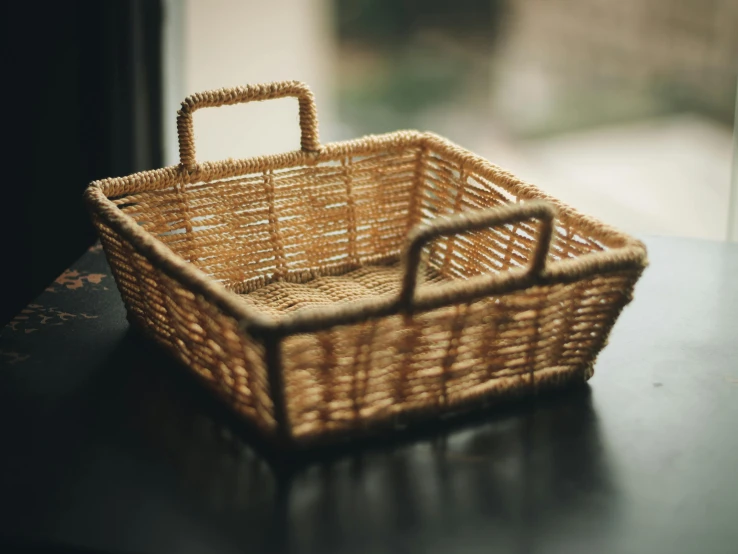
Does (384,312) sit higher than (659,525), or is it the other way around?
(384,312)

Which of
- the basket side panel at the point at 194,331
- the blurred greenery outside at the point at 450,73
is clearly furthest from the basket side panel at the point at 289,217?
the blurred greenery outside at the point at 450,73

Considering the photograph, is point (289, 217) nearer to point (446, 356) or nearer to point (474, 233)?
point (474, 233)

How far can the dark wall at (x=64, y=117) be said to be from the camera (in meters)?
1.31

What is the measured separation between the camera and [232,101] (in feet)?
3.63

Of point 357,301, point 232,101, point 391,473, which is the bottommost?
point 391,473

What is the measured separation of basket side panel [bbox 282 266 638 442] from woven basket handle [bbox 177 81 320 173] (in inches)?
12.7

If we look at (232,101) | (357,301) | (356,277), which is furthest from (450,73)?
(357,301)

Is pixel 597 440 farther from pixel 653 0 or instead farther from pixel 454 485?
pixel 653 0

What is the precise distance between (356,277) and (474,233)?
151mm

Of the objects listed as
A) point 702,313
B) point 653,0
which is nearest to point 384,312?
point 702,313

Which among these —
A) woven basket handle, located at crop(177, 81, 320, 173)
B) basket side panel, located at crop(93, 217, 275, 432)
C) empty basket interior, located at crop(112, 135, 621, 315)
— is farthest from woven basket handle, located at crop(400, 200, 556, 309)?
woven basket handle, located at crop(177, 81, 320, 173)

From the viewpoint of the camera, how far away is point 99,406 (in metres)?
0.96

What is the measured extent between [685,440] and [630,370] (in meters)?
0.13

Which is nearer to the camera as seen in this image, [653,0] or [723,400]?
[723,400]
